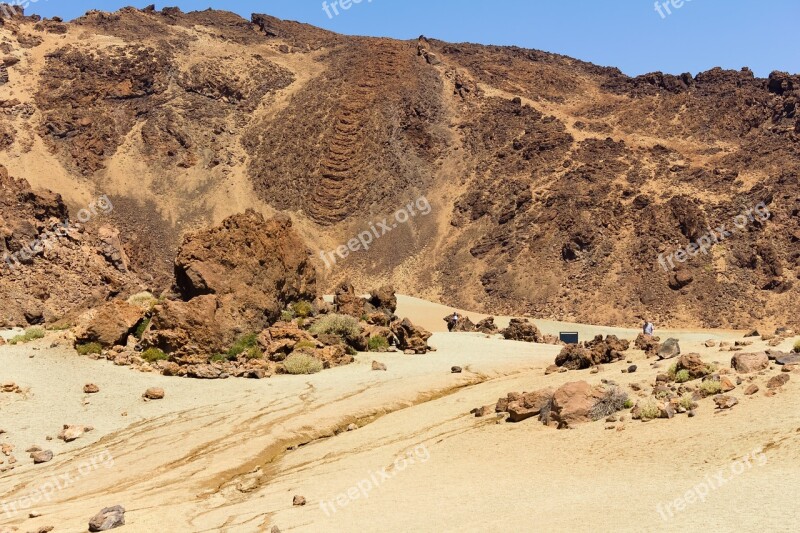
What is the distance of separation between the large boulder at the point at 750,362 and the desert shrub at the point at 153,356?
14.4 meters

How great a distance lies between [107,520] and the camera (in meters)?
8.61

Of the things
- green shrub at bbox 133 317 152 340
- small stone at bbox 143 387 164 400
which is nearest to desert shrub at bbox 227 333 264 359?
green shrub at bbox 133 317 152 340

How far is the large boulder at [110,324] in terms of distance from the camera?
20.2 metres

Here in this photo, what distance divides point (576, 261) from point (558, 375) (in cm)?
3086

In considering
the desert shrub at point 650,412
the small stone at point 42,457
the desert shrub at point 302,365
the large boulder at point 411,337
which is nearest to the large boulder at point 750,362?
the desert shrub at point 650,412

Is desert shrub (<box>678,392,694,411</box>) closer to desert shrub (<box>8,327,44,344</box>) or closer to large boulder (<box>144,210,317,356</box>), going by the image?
large boulder (<box>144,210,317,356</box>)

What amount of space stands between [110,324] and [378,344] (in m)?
8.32

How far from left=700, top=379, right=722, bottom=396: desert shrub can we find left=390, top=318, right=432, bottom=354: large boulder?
13.2 metres

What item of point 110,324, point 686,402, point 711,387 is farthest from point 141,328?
point 711,387

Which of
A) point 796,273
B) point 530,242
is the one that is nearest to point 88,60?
point 530,242

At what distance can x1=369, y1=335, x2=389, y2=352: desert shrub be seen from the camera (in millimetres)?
23750

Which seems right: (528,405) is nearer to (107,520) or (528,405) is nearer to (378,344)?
(107,520)

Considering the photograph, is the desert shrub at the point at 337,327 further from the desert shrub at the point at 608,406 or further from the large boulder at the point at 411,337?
the desert shrub at the point at 608,406

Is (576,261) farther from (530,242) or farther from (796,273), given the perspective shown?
(796,273)
